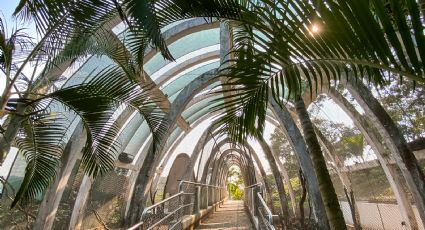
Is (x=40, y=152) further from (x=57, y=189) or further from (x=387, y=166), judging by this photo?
(x=387, y=166)

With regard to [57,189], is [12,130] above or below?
above

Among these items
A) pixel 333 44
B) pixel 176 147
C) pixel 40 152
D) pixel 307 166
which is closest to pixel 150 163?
pixel 40 152

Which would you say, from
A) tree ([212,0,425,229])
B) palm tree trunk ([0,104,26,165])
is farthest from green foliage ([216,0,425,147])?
palm tree trunk ([0,104,26,165])

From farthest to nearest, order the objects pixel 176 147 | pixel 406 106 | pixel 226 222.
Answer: pixel 176 147 → pixel 226 222 → pixel 406 106

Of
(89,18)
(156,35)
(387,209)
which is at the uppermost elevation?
(89,18)

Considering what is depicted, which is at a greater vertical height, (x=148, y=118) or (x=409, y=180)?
(x=148, y=118)

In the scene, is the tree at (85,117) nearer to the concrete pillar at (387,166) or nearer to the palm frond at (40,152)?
the palm frond at (40,152)

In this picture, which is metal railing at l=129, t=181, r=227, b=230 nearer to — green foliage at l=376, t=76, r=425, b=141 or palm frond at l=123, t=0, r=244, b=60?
palm frond at l=123, t=0, r=244, b=60

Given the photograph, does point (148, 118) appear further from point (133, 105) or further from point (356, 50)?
point (356, 50)

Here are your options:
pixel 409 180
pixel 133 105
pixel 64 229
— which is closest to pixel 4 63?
Result: pixel 133 105

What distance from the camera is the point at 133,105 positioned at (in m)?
2.94

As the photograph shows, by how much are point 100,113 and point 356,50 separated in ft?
8.35

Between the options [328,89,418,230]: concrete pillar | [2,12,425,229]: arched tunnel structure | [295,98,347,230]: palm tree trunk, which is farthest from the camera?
[328,89,418,230]: concrete pillar

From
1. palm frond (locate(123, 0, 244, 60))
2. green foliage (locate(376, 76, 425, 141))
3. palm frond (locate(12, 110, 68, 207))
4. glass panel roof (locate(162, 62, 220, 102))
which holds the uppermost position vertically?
glass panel roof (locate(162, 62, 220, 102))
